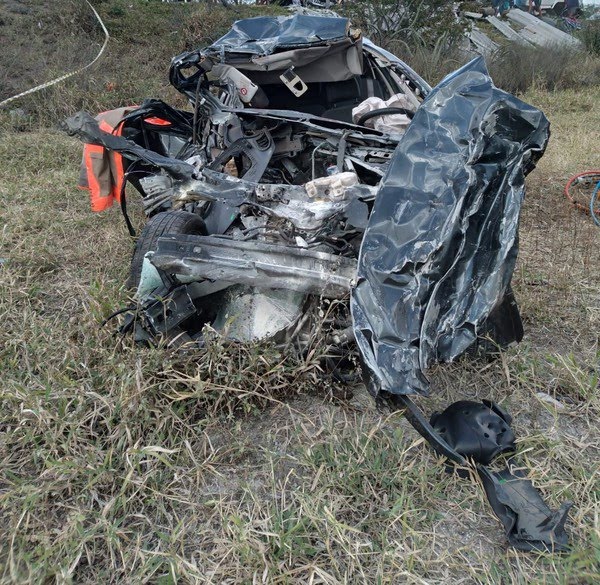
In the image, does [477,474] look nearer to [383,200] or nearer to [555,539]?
[555,539]

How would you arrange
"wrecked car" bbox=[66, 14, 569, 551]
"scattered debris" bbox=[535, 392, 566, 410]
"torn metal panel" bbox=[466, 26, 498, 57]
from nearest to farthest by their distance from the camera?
1. "wrecked car" bbox=[66, 14, 569, 551]
2. "scattered debris" bbox=[535, 392, 566, 410]
3. "torn metal panel" bbox=[466, 26, 498, 57]

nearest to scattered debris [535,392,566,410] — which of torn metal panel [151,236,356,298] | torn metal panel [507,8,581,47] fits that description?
torn metal panel [151,236,356,298]

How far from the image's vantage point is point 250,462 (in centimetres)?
212

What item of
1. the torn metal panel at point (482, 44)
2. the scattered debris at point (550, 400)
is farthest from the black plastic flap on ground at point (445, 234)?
the torn metal panel at point (482, 44)

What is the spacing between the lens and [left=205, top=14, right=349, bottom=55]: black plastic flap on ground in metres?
3.64

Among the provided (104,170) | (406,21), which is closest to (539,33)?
(406,21)

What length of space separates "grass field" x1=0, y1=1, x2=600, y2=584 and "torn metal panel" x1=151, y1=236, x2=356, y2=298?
343mm

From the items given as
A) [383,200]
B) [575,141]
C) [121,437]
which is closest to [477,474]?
[383,200]

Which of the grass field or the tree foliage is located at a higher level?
the grass field

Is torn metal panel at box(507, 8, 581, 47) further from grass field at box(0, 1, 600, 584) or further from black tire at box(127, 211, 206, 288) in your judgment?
black tire at box(127, 211, 206, 288)

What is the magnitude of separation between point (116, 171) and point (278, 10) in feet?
33.1

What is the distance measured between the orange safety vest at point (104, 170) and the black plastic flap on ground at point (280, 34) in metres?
0.83

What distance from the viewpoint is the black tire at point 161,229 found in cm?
280

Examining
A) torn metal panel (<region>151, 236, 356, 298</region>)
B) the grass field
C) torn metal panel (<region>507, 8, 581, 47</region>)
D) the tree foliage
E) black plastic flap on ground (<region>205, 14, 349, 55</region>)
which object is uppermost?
black plastic flap on ground (<region>205, 14, 349, 55</region>)
